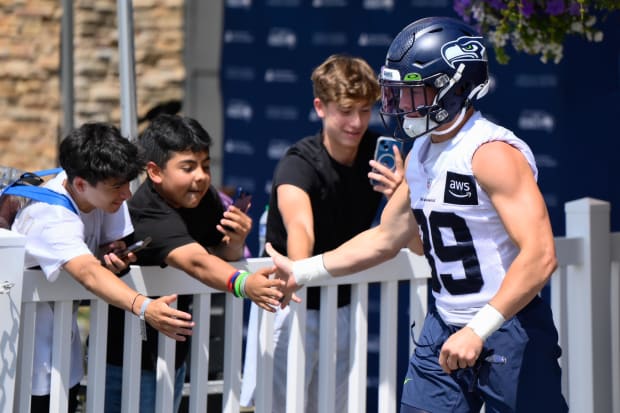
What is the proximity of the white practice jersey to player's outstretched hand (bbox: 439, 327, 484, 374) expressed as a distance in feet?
0.71

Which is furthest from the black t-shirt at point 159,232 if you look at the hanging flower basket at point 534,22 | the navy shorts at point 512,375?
the hanging flower basket at point 534,22

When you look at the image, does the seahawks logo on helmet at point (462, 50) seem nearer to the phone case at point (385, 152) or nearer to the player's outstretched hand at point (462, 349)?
the player's outstretched hand at point (462, 349)

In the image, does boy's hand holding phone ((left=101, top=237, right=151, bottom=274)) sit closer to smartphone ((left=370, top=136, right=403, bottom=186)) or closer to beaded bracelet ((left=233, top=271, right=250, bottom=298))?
beaded bracelet ((left=233, top=271, right=250, bottom=298))

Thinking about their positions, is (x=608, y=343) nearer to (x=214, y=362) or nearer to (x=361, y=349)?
(x=361, y=349)

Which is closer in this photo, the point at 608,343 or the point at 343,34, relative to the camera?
the point at 608,343

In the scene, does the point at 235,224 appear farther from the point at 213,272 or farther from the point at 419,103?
the point at 419,103

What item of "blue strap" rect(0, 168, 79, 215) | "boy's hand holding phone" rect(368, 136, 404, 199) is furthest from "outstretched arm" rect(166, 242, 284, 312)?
"boy's hand holding phone" rect(368, 136, 404, 199)

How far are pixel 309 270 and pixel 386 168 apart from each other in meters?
0.41

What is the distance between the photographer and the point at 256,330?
3816mm

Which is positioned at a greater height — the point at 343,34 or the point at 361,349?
the point at 343,34

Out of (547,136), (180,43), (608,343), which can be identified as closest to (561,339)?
(608,343)

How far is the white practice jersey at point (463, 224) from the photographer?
3014mm

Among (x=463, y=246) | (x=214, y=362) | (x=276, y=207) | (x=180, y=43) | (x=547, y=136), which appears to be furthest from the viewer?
(x=180, y=43)

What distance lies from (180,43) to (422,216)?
14.7 ft
